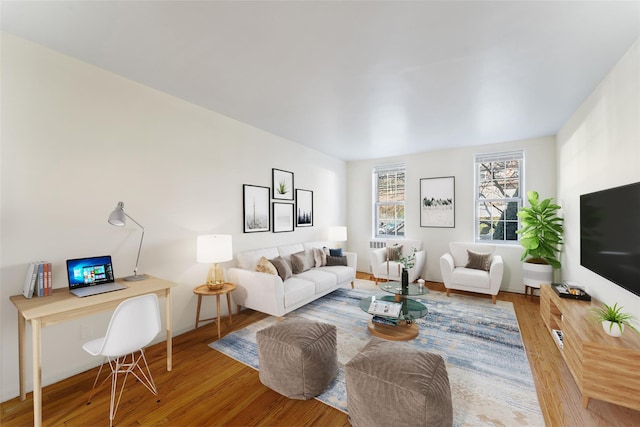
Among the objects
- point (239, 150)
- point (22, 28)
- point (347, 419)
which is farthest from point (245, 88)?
Result: point (347, 419)

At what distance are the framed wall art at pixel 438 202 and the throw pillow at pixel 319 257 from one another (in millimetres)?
2283

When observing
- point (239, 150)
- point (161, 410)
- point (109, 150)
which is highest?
point (239, 150)

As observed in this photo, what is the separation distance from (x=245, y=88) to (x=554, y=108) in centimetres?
372

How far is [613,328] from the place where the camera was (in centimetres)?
193

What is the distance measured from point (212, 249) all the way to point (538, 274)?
4634 mm

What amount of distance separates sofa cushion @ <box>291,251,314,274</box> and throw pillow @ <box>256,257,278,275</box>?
2.00 feet

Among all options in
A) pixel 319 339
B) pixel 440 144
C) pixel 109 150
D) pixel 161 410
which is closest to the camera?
pixel 161 410

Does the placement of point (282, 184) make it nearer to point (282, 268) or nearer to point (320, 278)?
point (282, 268)

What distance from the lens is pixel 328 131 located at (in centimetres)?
425

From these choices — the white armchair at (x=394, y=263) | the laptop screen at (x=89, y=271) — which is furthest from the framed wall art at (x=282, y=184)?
the laptop screen at (x=89, y=271)

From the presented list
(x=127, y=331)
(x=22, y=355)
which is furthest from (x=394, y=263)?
(x=22, y=355)

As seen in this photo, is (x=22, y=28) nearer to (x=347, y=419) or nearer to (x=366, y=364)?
(x=366, y=364)

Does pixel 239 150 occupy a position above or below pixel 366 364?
above

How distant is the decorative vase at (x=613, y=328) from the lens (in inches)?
75.4
